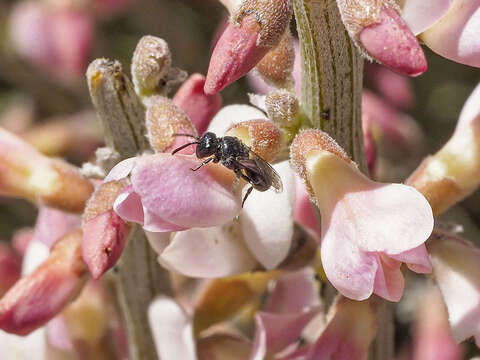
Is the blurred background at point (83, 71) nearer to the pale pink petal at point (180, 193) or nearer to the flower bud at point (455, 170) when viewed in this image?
the flower bud at point (455, 170)

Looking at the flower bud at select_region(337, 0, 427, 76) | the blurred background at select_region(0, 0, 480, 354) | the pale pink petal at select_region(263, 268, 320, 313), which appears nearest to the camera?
the flower bud at select_region(337, 0, 427, 76)

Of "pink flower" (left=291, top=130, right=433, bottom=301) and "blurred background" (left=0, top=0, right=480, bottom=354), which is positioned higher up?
"pink flower" (left=291, top=130, right=433, bottom=301)

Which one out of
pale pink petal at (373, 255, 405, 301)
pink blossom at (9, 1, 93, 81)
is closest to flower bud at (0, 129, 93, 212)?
pale pink petal at (373, 255, 405, 301)

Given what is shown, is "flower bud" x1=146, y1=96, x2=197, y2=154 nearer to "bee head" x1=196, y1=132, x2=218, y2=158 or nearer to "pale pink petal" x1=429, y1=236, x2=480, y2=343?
"bee head" x1=196, y1=132, x2=218, y2=158

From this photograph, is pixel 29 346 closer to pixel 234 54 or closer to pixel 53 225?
pixel 53 225

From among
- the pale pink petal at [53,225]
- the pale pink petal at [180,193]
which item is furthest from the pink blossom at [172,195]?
the pale pink petal at [53,225]

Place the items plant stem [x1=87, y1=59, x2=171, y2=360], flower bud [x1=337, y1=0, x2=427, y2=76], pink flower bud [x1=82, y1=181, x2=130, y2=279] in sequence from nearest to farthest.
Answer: flower bud [x1=337, y1=0, x2=427, y2=76] → pink flower bud [x1=82, y1=181, x2=130, y2=279] → plant stem [x1=87, y1=59, x2=171, y2=360]

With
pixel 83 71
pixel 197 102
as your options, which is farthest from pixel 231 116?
pixel 83 71
